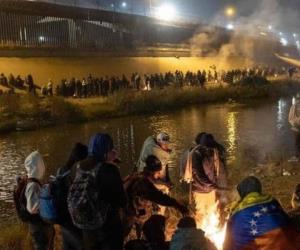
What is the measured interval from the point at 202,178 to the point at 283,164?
7.48 m

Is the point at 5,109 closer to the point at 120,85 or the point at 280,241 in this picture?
the point at 120,85

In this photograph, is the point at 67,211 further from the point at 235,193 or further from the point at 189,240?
the point at 235,193

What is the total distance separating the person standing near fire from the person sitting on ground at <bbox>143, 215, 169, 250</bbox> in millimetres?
1535

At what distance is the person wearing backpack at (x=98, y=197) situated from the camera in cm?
471

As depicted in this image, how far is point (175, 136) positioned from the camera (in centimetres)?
2206

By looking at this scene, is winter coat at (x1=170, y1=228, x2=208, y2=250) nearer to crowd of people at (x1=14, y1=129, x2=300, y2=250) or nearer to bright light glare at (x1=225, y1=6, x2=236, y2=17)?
crowd of people at (x1=14, y1=129, x2=300, y2=250)

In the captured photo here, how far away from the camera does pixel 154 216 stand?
18.5ft

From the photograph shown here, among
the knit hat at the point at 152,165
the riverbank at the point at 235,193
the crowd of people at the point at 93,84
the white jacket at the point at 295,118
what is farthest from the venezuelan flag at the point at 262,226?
the crowd of people at the point at 93,84

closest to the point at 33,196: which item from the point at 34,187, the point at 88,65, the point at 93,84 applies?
the point at 34,187

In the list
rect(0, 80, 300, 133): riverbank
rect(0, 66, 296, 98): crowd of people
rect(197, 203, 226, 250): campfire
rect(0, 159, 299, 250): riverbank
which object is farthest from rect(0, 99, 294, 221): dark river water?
rect(197, 203, 226, 250): campfire

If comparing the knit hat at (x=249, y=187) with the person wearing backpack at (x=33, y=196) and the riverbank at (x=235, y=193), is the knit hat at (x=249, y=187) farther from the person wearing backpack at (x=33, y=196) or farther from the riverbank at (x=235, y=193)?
the riverbank at (x=235, y=193)

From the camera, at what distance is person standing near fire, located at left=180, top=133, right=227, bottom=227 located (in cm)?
698

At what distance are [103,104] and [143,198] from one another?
24447 millimetres

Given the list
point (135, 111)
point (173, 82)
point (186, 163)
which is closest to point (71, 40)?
point (173, 82)
